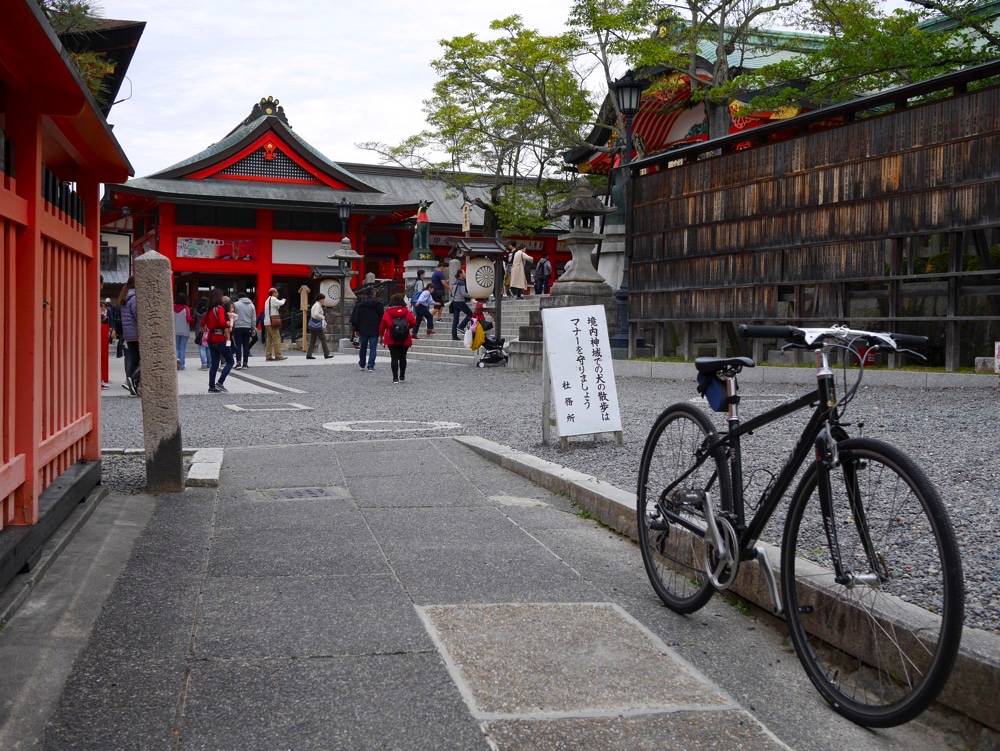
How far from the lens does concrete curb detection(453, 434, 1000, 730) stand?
9.40ft

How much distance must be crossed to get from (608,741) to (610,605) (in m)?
1.35

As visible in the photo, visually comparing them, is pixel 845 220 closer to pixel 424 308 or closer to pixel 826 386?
pixel 826 386

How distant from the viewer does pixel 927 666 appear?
2.81 m

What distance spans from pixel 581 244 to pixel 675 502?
620 inches

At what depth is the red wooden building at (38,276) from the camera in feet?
12.8

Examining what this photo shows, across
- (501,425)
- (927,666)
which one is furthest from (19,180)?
(501,425)

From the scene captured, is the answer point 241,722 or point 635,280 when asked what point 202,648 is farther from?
point 635,280

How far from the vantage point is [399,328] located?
56.5 feet

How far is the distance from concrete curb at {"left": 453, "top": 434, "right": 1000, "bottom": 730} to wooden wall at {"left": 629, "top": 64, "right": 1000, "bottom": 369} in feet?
21.8

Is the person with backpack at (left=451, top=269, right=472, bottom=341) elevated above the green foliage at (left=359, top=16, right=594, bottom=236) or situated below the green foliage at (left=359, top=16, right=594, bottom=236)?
below

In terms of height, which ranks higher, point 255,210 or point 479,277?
point 255,210

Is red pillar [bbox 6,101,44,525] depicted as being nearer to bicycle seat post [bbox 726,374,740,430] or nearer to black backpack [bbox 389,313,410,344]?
bicycle seat post [bbox 726,374,740,430]

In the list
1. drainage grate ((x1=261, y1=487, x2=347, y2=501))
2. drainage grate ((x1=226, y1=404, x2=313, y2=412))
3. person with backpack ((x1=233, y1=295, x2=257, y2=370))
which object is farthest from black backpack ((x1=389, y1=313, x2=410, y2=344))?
drainage grate ((x1=261, y1=487, x2=347, y2=501))

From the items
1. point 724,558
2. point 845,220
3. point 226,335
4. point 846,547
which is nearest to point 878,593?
point 846,547
